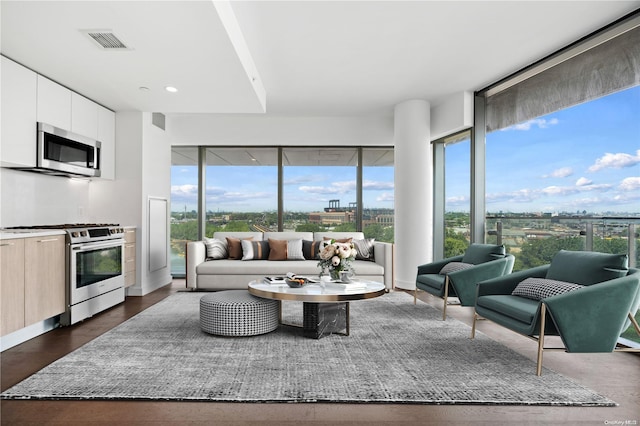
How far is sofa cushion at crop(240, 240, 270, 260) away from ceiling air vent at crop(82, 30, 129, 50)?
122 inches

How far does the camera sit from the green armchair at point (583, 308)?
2.58 meters

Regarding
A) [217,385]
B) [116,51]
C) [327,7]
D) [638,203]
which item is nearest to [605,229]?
[638,203]

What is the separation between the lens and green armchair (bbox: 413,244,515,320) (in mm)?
3910

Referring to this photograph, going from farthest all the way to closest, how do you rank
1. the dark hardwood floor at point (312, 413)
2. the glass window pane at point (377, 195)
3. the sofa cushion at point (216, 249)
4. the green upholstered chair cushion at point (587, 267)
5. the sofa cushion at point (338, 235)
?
the glass window pane at point (377, 195), the sofa cushion at point (338, 235), the sofa cushion at point (216, 249), the green upholstered chair cushion at point (587, 267), the dark hardwood floor at point (312, 413)

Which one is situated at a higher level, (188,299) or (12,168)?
(12,168)

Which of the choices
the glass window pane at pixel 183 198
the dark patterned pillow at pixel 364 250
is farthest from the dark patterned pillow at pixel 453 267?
the glass window pane at pixel 183 198

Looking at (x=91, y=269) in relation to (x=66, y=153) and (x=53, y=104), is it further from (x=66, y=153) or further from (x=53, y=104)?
(x=53, y=104)

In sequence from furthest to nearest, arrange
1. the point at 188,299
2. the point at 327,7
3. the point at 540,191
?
the point at 188,299, the point at 540,191, the point at 327,7

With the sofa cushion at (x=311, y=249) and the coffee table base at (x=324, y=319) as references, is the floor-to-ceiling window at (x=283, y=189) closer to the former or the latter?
the sofa cushion at (x=311, y=249)

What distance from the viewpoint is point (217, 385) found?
8.00 feet

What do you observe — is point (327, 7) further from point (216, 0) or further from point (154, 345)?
point (154, 345)

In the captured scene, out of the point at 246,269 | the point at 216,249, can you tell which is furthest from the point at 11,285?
the point at 216,249

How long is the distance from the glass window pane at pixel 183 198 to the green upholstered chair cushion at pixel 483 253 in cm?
445

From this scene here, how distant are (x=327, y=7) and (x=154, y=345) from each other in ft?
9.82
